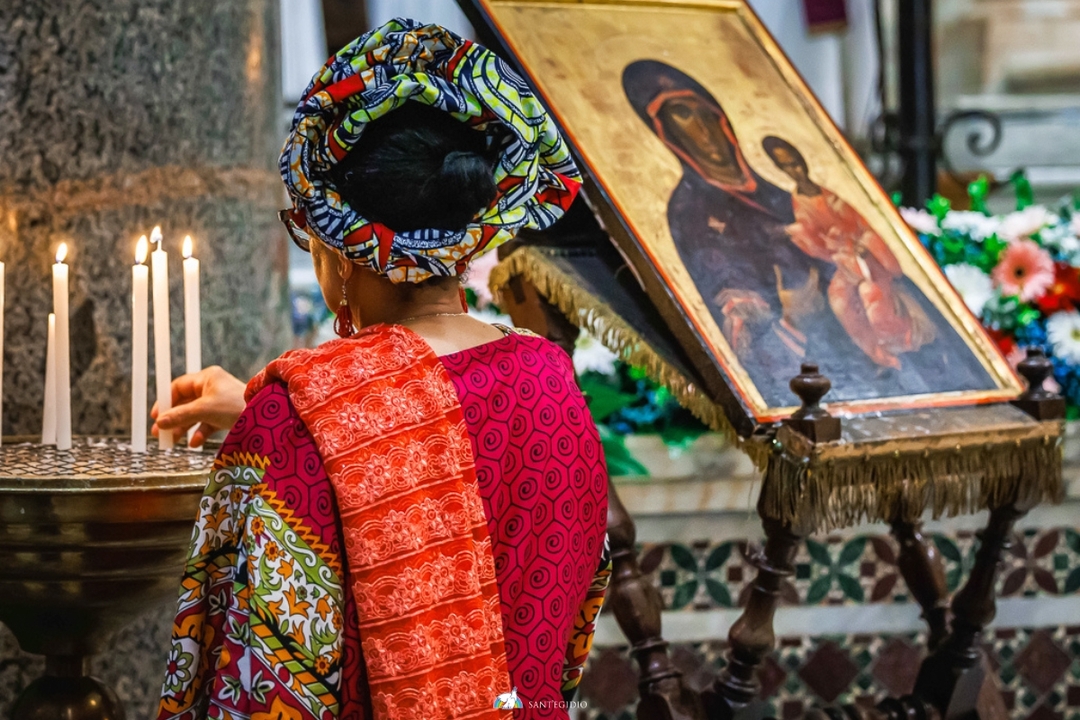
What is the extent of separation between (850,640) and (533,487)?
7.01ft

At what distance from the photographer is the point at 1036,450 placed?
2.19 m

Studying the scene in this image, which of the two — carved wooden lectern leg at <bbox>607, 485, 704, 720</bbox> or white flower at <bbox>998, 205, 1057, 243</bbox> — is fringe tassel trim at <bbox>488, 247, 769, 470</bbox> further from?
white flower at <bbox>998, 205, 1057, 243</bbox>

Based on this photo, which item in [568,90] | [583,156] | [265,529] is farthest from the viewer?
[568,90]

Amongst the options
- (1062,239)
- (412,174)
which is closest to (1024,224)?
(1062,239)

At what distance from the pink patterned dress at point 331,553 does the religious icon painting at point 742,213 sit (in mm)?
684

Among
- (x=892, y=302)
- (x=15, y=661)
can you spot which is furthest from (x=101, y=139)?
(x=892, y=302)

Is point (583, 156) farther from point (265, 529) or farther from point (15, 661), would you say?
point (15, 661)

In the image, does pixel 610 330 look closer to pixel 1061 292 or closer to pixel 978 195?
pixel 1061 292

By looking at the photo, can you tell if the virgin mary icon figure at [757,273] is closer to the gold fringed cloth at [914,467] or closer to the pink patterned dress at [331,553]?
the gold fringed cloth at [914,467]

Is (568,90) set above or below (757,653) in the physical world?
above

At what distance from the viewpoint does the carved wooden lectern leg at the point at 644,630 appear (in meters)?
2.16

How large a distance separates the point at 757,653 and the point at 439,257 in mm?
1146

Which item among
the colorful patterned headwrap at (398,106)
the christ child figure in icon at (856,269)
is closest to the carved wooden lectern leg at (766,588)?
the christ child figure in icon at (856,269)

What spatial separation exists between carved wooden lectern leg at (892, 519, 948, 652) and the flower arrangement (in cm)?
85
